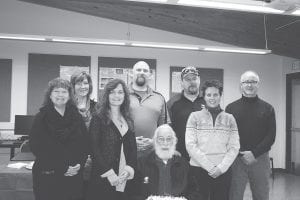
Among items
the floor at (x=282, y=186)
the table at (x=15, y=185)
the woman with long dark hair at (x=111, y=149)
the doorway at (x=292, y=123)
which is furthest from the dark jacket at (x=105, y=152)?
the doorway at (x=292, y=123)

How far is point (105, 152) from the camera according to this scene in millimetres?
2664

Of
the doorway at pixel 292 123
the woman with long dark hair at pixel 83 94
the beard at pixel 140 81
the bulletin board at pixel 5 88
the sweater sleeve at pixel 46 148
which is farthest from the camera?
the doorway at pixel 292 123

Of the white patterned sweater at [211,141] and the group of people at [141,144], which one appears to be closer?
the group of people at [141,144]

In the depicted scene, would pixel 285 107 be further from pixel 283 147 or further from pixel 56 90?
pixel 56 90

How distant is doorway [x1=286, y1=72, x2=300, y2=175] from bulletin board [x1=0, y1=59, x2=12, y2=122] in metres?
6.01

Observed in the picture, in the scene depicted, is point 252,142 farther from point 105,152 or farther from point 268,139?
point 105,152

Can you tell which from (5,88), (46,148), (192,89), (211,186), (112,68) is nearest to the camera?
(46,148)

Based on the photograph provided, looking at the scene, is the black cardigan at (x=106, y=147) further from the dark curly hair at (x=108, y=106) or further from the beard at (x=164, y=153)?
the beard at (x=164, y=153)

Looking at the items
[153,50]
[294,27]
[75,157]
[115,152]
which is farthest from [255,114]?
[153,50]

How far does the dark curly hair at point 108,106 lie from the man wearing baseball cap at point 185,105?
0.76 meters

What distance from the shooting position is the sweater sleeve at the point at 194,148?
2904 millimetres

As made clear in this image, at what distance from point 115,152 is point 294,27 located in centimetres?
412

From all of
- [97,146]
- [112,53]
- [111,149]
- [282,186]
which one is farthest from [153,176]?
[112,53]

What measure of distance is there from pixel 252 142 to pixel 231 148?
397 mm
